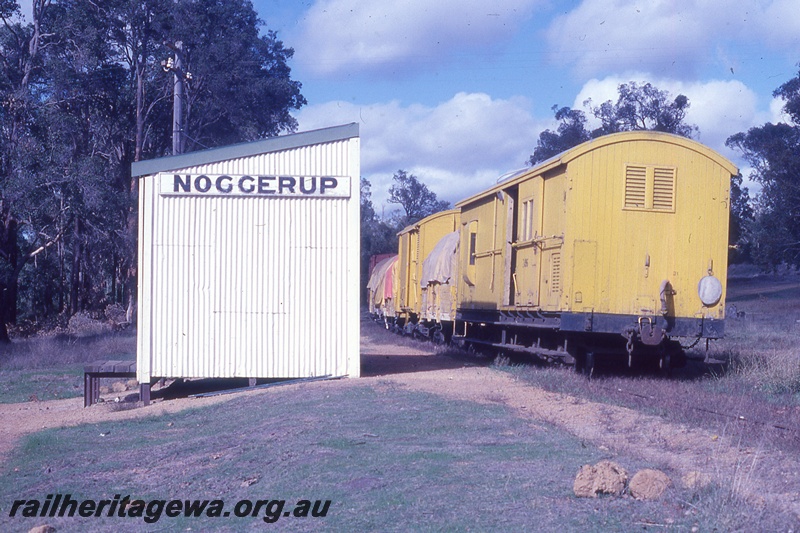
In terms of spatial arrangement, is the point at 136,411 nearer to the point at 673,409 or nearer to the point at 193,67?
the point at 673,409

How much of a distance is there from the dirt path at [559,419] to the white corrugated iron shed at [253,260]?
0.76 m

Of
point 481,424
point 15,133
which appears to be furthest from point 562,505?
point 15,133

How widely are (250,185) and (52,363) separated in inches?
446

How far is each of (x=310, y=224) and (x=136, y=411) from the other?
170 inches

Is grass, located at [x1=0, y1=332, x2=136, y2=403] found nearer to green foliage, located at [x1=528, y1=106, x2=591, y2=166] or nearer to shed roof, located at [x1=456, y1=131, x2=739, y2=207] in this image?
shed roof, located at [x1=456, y1=131, x2=739, y2=207]

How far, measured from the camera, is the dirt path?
22.2 feet

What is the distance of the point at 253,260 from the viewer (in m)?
14.5

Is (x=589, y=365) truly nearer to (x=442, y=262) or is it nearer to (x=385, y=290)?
(x=442, y=262)

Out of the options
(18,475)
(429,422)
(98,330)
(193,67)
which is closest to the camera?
(18,475)

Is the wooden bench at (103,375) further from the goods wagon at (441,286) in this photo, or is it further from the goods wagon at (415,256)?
the goods wagon at (415,256)

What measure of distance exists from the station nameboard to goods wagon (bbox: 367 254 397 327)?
609 inches

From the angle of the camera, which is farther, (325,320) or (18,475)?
(325,320)

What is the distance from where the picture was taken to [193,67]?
37.8 metres

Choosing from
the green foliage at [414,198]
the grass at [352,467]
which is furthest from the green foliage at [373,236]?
the grass at [352,467]
